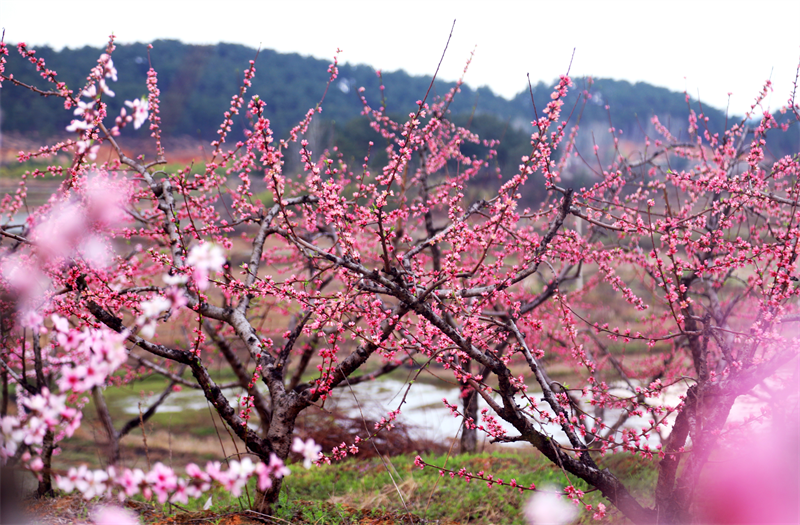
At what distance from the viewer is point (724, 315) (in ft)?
16.0

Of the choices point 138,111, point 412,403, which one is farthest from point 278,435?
point 412,403

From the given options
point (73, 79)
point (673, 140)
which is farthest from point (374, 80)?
point (673, 140)

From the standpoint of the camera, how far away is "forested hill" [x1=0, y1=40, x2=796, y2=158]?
7.13 metres

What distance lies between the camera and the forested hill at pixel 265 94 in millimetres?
7134

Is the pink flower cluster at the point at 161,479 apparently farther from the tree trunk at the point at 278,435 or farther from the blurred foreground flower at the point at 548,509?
the blurred foreground flower at the point at 548,509

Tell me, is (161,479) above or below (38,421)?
below

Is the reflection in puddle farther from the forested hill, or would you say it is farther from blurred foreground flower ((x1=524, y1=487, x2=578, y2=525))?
the forested hill

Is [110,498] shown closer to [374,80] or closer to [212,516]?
[212,516]

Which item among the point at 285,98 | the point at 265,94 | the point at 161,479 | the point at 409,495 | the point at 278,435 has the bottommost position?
the point at 409,495

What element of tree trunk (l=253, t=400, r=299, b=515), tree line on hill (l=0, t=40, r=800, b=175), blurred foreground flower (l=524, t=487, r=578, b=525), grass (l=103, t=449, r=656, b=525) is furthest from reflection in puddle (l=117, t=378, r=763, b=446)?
tree line on hill (l=0, t=40, r=800, b=175)

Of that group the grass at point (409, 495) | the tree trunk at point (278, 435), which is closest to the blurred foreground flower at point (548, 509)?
the grass at point (409, 495)

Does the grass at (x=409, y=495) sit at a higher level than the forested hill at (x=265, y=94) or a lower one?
lower

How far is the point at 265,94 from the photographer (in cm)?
3303

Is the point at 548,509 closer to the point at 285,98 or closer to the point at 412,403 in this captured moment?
the point at 412,403
